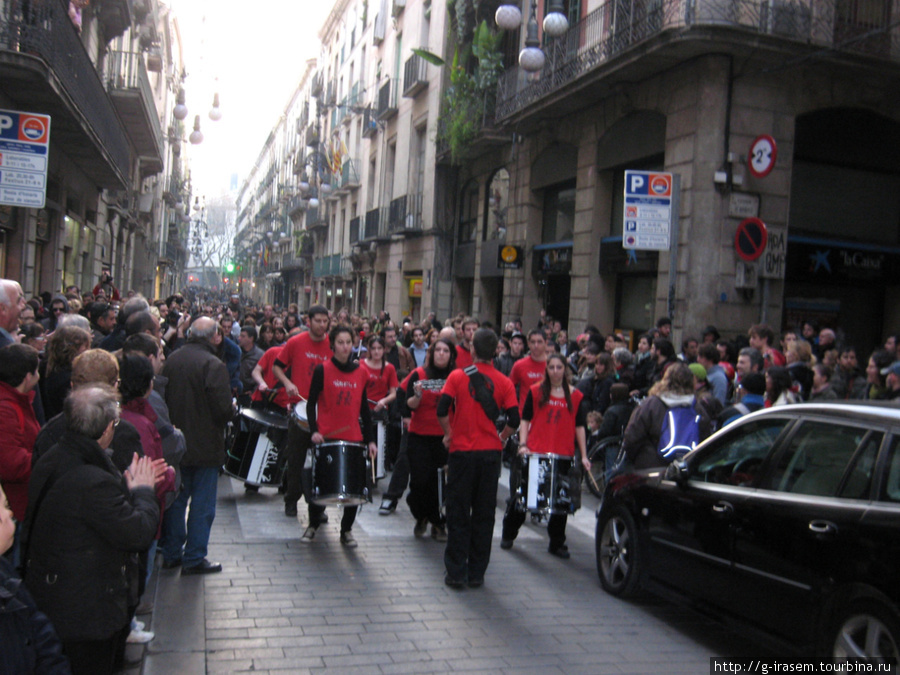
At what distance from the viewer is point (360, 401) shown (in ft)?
23.1

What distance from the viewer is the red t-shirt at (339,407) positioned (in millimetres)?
6914

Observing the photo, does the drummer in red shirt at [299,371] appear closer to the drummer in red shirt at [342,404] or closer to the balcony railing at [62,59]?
the drummer in red shirt at [342,404]

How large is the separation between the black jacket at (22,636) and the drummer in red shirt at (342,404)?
4.04m

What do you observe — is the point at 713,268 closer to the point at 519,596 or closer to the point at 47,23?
the point at 519,596

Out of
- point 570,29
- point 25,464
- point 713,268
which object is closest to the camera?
point 25,464

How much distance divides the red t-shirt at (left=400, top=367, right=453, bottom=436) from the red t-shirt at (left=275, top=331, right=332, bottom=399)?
4.24ft

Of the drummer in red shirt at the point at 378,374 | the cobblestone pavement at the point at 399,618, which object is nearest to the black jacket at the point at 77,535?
the cobblestone pavement at the point at 399,618

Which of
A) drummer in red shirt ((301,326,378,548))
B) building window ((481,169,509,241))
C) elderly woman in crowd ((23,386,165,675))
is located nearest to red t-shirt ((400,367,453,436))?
drummer in red shirt ((301,326,378,548))

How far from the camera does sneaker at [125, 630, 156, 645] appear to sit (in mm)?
4566

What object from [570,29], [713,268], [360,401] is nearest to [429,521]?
[360,401]

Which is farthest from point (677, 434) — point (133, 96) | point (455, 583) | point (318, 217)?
point (318, 217)

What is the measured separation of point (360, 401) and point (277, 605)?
203 centimetres

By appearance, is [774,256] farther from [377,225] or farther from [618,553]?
[377,225]

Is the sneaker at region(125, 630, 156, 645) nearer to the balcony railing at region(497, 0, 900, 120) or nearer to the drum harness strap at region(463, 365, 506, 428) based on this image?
the drum harness strap at region(463, 365, 506, 428)
